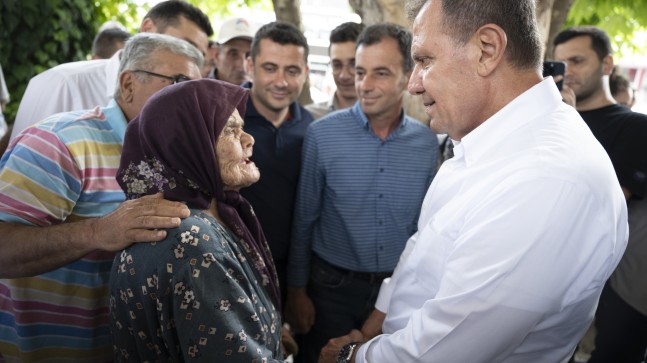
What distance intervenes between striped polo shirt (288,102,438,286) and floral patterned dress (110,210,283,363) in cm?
135

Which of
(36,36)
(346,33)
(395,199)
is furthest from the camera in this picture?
(36,36)

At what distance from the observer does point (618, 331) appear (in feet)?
11.1

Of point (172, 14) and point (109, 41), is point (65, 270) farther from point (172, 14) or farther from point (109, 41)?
point (109, 41)

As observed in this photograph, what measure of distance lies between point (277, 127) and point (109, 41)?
239cm

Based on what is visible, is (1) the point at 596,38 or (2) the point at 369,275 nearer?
(2) the point at 369,275

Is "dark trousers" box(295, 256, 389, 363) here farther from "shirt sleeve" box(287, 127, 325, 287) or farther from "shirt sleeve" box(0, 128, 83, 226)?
"shirt sleeve" box(0, 128, 83, 226)

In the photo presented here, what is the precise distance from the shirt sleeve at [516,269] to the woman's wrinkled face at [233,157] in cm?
81

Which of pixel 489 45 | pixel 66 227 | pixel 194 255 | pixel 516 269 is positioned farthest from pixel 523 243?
pixel 66 227

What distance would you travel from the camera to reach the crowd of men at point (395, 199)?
1443 mm

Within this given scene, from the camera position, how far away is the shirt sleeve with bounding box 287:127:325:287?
10.2 feet

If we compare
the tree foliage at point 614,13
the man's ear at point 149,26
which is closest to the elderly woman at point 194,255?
the man's ear at point 149,26

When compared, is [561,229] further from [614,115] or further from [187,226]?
[614,115]

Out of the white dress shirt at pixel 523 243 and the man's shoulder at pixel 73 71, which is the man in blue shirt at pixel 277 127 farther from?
the white dress shirt at pixel 523 243

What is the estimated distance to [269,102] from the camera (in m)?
3.22
